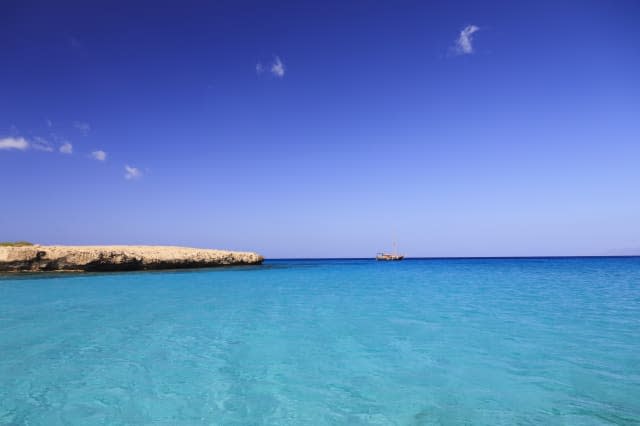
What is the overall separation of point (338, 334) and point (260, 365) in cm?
255

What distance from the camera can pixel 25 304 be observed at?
12211mm

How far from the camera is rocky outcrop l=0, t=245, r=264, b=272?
31348 mm

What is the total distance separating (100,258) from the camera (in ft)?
115

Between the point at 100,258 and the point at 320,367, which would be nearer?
the point at 320,367

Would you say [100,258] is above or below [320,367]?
above

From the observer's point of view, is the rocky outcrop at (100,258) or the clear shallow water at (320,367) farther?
the rocky outcrop at (100,258)

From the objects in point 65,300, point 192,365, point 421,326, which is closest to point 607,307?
point 421,326

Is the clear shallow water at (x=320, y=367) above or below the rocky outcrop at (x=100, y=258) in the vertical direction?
below

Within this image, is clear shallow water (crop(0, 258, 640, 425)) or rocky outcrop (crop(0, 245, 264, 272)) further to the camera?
rocky outcrop (crop(0, 245, 264, 272))

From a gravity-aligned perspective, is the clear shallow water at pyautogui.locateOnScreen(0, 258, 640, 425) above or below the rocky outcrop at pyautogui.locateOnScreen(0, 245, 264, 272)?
below

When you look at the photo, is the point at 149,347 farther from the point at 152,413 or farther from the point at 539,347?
the point at 539,347

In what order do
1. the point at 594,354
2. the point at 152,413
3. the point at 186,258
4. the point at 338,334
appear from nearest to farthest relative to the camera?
the point at 152,413 → the point at 594,354 → the point at 338,334 → the point at 186,258

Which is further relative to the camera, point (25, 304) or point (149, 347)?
point (25, 304)

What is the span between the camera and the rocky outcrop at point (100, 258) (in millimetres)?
31348
